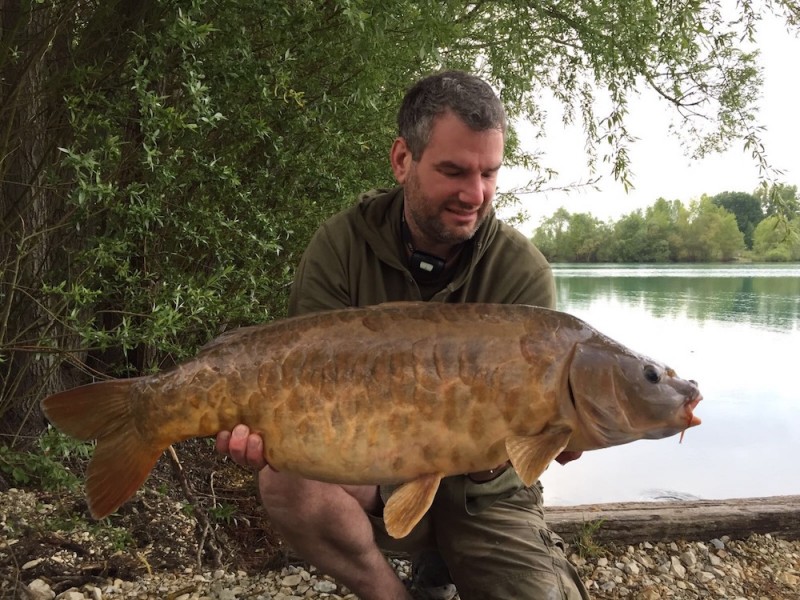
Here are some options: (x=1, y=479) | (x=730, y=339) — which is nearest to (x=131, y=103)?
(x=1, y=479)

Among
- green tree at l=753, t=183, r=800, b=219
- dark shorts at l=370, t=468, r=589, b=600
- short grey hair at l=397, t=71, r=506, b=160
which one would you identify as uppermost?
short grey hair at l=397, t=71, r=506, b=160

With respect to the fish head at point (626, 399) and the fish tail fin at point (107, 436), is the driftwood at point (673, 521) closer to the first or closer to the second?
the fish head at point (626, 399)

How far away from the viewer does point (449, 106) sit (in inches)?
59.9

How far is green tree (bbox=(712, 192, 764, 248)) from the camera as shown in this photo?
24812 mm

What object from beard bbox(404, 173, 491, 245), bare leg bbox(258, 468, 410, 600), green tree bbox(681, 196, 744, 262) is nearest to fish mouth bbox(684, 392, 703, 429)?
beard bbox(404, 173, 491, 245)

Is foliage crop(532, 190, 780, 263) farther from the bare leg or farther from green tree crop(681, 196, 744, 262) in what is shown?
the bare leg

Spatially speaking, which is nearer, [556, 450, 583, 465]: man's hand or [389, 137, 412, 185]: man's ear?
[556, 450, 583, 465]: man's hand

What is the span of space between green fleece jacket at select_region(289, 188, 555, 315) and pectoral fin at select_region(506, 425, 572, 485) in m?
0.51

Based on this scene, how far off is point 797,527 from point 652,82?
1998 mm

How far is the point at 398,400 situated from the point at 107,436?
503 millimetres

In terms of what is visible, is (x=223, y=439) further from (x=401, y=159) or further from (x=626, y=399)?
(x=401, y=159)

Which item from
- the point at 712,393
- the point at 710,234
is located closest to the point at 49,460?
the point at 712,393

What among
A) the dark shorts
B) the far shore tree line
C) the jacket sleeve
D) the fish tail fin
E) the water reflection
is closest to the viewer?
the fish tail fin

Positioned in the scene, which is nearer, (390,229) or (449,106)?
(449,106)
